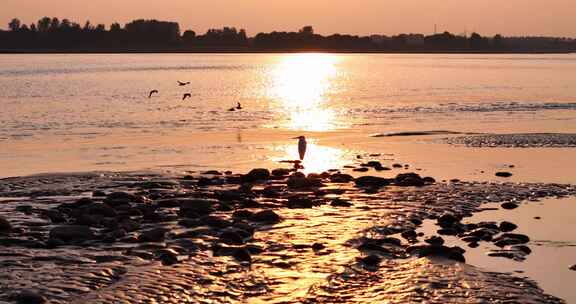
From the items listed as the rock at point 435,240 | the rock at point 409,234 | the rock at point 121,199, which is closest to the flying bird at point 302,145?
the rock at point 121,199

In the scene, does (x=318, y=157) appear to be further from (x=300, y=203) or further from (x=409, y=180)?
(x=300, y=203)

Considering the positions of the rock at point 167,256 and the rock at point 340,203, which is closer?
the rock at point 167,256

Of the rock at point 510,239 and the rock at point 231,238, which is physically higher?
the rock at point 231,238

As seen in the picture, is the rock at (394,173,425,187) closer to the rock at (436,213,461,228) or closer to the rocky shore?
the rocky shore

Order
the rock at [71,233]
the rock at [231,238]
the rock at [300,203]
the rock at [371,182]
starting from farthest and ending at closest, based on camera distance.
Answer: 1. the rock at [371,182]
2. the rock at [300,203]
3. the rock at [71,233]
4. the rock at [231,238]

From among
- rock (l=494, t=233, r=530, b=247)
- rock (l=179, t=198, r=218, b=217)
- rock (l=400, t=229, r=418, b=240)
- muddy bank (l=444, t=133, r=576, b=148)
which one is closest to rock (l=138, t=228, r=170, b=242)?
rock (l=179, t=198, r=218, b=217)

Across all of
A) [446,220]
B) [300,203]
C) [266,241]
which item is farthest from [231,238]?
[446,220]

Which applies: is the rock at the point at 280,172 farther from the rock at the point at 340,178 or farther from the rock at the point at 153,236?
the rock at the point at 153,236

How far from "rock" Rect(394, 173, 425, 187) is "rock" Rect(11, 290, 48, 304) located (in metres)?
11.6

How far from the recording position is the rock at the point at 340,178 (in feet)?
73.0

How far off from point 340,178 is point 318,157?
6388mm

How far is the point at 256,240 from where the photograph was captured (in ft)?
50.5

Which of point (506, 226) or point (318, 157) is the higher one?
point (506, 226)

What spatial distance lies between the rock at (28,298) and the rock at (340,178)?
37.3 feet
